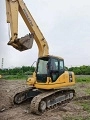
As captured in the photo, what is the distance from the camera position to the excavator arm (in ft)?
39.8

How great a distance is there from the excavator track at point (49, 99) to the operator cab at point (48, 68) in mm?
709

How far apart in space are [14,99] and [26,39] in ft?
9.07

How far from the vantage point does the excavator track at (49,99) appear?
10.8 metres

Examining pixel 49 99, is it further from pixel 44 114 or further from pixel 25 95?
pixel 25 95

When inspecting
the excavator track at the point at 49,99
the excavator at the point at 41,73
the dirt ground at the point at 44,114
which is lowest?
the dirt ground at the point at 44,114

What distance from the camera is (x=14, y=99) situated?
12.3 meters

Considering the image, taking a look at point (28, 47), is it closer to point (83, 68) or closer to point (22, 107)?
point (22, 107)

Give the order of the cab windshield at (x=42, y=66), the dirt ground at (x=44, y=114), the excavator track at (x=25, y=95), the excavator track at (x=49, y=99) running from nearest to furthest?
the dirt ground at (x=44, y=114) → the excavator track at (x=49, y=99) → the cab windshield at (x=42, y=66) → the excavator track at (x=25, y=95)

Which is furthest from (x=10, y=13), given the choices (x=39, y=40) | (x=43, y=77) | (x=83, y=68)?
(x=83, y=68)

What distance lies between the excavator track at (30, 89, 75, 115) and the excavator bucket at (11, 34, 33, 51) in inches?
88.8

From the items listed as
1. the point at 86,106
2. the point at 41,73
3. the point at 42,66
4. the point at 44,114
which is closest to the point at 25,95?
the point at 41,73

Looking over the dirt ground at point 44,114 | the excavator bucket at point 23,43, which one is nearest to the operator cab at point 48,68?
the excavator bucket at point 23,43

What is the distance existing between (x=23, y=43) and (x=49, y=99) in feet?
8.94

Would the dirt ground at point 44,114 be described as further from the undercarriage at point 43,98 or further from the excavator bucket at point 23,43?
the excavator bucket at point 23,43
